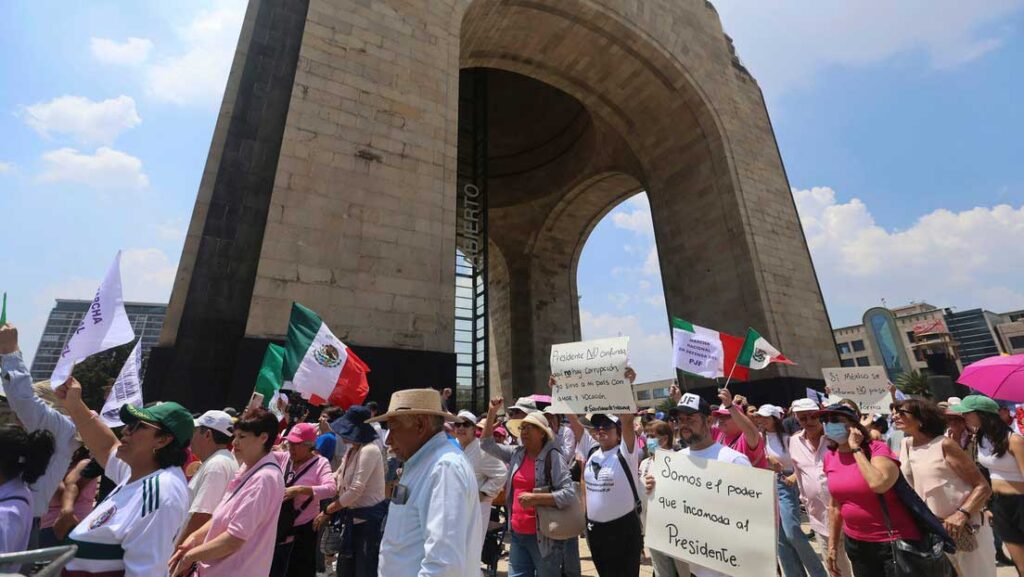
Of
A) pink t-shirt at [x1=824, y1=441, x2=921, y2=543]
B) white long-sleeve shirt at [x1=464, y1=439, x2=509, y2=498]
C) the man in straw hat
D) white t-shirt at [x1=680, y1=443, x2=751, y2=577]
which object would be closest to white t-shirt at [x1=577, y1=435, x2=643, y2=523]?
white t-shirt at [x1=680, y1=443, x2=751, y2=577]

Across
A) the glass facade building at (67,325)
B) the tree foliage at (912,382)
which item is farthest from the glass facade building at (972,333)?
the glass facade building at (67,325)

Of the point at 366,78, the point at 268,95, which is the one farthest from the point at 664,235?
the point at 268,95

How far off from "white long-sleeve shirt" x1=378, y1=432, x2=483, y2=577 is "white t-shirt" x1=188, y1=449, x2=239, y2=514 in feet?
5.62

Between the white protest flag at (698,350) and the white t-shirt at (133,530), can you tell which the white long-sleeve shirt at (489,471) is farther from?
the white protest flag at (698,350)

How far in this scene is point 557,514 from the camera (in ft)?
11.8

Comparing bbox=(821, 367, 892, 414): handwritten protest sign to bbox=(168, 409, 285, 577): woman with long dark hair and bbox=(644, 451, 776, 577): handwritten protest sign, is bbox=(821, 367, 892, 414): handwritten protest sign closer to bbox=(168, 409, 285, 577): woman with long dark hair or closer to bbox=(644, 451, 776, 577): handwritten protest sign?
bbox=(644, 451, 776, 577): handwritten protest sign

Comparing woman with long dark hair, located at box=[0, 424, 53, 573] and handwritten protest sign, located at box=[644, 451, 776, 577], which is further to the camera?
handwritten protest sign, located at box=[644, 451, 776, 577]

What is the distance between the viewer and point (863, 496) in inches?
125

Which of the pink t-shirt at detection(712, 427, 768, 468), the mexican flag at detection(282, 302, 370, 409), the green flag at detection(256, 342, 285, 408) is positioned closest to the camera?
the pink t-shirt at detection(712, 427, 768, 468)

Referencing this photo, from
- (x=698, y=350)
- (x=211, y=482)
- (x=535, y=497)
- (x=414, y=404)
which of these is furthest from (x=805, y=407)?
(x=211, y=482)

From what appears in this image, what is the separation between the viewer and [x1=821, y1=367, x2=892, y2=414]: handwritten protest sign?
7.18 m

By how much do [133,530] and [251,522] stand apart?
758 millimetres

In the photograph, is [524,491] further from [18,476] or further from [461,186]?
[461,186]

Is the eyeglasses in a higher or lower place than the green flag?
lower
